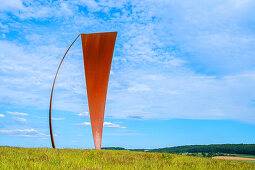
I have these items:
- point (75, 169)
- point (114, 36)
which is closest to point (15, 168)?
point (75, 169)

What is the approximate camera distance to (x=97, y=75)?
17.6m

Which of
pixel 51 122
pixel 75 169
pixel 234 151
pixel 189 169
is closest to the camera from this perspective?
pixel 75 169

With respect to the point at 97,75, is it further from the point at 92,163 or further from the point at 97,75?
the point at 92,163

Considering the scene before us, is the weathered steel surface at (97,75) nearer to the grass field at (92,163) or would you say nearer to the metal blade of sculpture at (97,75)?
the metal blade of sculpture at (97,75)

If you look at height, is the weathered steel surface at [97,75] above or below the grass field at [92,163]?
above

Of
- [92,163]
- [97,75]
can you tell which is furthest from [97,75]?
[92,163]

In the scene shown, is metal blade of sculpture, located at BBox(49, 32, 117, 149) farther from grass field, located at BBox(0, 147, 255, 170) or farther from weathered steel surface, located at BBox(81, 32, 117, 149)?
grass field, located at BBox(0, 147, 255, 170)

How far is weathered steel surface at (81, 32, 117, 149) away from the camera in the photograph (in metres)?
17.5

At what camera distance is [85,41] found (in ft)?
58.7

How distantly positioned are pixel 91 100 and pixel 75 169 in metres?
12.1

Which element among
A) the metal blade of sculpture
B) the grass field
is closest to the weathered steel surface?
the metal blade of sculpture

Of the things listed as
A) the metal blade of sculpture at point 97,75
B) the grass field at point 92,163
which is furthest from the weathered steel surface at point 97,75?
the grass field at point 92,163

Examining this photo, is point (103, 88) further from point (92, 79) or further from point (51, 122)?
point (51, 122)

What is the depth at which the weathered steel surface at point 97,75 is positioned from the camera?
57.5 feet
